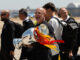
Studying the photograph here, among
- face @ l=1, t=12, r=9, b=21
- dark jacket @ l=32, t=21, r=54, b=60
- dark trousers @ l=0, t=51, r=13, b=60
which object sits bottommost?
dark trousers @ l=0, t=51, r=13, b=60

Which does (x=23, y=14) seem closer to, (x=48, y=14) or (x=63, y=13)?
(x=63, y=13)

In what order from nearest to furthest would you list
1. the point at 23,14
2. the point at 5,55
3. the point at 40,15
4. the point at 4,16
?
1. the point at 40,15
2. the point at 4,16
3. the point at 5,55
4. the point at 23,14

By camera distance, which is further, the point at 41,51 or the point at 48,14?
the point at 48,14

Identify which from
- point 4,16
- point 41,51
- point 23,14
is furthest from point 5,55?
point 41,51

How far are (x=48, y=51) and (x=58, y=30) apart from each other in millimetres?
498

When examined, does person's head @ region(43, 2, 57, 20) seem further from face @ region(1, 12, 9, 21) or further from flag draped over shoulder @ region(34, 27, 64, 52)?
face @ region(1, 12, 9, 21)

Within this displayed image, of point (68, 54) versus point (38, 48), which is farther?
point (68, 54)

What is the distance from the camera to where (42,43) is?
10.6ft

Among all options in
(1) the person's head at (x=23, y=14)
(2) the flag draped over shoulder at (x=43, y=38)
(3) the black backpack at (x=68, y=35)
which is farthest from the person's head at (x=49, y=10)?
(1) the person's head at (x=23, y=14)

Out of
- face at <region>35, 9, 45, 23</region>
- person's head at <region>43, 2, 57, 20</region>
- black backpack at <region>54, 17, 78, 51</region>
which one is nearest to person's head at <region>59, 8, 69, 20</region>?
black backpack at <region>54, 17, 78, 51</region>

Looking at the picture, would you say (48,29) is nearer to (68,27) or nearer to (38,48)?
(38,48)

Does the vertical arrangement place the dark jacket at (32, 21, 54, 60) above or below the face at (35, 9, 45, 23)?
below

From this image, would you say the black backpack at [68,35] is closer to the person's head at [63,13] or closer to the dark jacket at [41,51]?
the dark jacket at [41,51]


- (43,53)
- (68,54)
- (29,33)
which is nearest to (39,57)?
(43,53)
